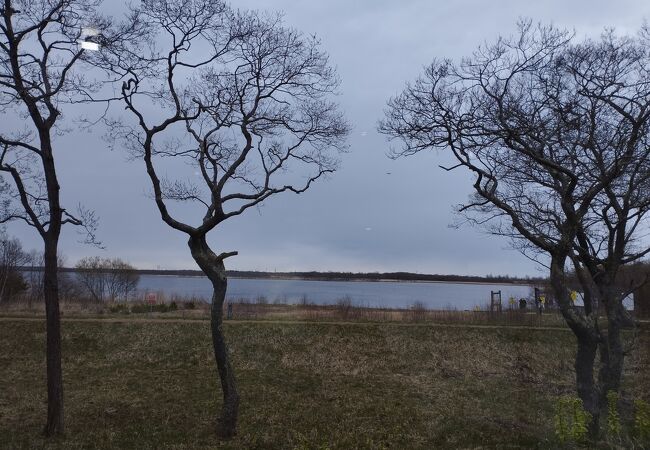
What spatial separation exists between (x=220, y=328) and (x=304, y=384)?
784cm

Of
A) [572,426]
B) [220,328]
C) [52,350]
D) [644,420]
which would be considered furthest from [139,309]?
[644,420]

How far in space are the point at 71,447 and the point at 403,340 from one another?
50.0 feet

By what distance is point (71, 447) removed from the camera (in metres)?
9.06

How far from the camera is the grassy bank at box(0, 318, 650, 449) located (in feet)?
33.7

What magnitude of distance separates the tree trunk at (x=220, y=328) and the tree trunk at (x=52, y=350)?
2.51 metres

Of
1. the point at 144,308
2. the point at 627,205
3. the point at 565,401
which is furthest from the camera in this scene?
the point at 144,308

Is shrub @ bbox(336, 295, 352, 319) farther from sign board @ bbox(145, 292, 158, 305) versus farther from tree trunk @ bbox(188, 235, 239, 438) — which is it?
tree trunk @ bbox(188, 235, 239, 438)

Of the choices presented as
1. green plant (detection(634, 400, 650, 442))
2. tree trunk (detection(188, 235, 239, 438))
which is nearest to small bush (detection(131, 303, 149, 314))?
tree trunk (detection(188, 235, 239, 438))

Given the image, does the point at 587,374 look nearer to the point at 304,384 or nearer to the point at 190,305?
the point at 304,384

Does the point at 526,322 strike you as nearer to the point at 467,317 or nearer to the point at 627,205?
the point at 467,317

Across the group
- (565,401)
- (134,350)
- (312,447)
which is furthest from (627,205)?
(134,350)

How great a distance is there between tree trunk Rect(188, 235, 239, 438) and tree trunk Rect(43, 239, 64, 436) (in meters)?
2.51

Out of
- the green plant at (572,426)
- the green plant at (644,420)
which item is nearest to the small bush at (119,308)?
the green plant at (572,426)

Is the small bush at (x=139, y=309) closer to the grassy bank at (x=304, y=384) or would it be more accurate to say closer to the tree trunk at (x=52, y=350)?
the grassy bank at (x=304, y=384)
